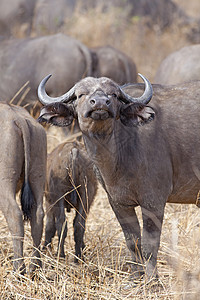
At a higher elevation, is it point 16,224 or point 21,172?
point 21,172

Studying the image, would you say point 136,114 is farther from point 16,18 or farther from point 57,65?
point 16,18

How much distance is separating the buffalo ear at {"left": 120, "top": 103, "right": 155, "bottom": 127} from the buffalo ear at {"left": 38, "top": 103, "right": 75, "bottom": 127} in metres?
0.48

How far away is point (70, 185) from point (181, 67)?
4442 mm

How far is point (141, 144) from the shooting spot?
5.27 metres

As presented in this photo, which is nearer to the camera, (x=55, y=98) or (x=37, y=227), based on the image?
(x=55, y=98)

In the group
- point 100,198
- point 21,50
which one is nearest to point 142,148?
point 100,198

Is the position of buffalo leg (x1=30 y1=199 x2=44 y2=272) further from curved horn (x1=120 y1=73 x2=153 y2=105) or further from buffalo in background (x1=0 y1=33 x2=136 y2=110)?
buffalo in background (x1=0 y1=33 x2=136 y2=110)

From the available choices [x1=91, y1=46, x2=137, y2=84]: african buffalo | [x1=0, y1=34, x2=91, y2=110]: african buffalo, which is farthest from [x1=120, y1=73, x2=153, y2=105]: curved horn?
[x1=91, y1=46, x2=137, y2=84]: african buffalo

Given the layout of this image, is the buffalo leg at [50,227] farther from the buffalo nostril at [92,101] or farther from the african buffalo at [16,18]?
the african buffalo at [16,18]

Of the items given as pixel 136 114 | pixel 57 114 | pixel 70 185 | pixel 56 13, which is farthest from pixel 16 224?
pixel 56 13

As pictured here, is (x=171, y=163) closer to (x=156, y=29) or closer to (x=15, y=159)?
(x=15, y=159)

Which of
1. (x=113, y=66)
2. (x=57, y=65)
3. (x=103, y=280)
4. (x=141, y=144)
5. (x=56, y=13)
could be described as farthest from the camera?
(x=56, y=13)

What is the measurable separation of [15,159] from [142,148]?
1.21 meters

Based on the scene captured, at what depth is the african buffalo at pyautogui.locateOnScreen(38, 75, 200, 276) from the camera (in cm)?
506
